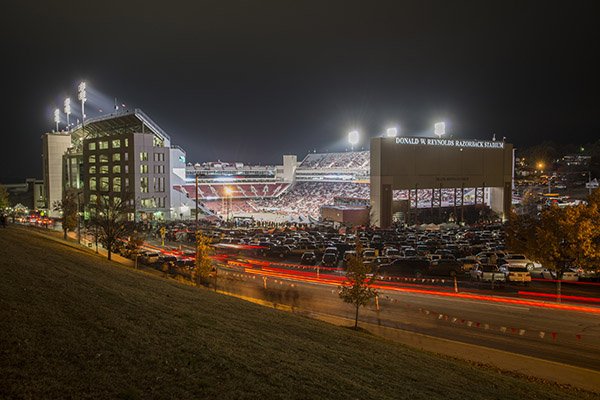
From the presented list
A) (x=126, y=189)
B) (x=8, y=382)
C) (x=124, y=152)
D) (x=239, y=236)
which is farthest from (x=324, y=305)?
(x=124, y=152)

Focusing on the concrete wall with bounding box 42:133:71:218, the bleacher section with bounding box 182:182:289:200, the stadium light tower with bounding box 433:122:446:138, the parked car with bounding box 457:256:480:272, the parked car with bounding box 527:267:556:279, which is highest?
the stadium light tower with bounding box 433:122:446:138

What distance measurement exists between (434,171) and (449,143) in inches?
198

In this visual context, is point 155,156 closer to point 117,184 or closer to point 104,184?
point 117,184

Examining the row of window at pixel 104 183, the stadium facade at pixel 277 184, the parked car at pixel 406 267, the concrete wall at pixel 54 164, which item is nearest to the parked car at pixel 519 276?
the parked car at pixel 406 267

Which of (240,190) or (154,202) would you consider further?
(240,190)

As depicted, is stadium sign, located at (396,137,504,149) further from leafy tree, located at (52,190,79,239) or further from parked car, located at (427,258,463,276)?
leafy tree, located at (52,190,79,239)

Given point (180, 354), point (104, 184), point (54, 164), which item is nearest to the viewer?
point (180, 354)

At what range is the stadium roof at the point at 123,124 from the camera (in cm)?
7369

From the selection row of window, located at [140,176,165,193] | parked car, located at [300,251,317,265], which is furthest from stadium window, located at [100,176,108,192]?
parked car, located at [300,251,317,265]

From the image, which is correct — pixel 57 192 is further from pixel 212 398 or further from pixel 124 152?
pixel 212 398

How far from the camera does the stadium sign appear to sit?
5872 cm

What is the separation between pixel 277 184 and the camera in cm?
10744

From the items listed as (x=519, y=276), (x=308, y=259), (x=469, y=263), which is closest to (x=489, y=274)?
(x=519, y=276)

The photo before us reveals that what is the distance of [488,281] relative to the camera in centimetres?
2498
